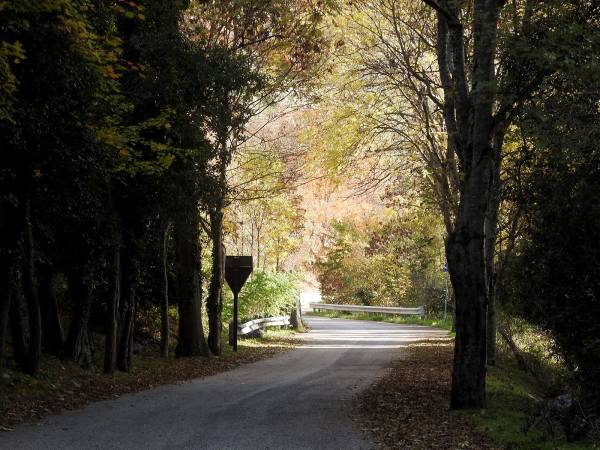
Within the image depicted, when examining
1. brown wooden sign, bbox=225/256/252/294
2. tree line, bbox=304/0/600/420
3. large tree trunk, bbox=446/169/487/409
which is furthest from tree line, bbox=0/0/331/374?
large tree trunk, bbox=446/169/487/409

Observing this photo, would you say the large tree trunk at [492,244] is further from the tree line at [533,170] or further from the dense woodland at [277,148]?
the tree line at [533,170]

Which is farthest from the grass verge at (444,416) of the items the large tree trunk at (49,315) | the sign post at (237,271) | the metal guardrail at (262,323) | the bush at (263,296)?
the bush at (263,296)

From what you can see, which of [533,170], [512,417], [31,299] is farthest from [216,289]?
[512,417]

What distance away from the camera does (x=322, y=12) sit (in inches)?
743

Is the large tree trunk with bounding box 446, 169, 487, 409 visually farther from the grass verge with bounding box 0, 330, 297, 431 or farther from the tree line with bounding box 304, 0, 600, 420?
the grass verge with bounding box 0, 330, 297, 431

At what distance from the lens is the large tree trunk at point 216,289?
70.7ft

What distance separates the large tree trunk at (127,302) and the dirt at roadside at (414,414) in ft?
18.6

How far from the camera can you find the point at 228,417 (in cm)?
1070

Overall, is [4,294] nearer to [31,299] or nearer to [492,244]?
[31,299]

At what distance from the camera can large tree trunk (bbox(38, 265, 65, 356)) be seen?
50.9 ft

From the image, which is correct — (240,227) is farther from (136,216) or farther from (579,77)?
(579,77)

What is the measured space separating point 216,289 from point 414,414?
11515mm

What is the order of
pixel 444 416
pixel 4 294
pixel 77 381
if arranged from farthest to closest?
pixel 77 381 < pixel 4 294 < pixel 444 416

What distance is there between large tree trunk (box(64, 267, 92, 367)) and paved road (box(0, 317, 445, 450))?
234 cm
